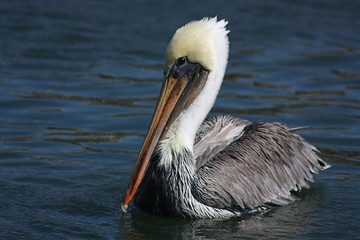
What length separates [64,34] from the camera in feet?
40.1

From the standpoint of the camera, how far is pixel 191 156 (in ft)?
19.6

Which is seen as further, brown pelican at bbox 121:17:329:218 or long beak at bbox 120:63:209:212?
brown pelican at bbox 121:17:329:218

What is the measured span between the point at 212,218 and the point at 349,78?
18.4ft

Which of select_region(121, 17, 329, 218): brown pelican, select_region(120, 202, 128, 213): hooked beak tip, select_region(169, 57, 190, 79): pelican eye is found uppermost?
select_region(169, 57, 190, 79): pelican eye

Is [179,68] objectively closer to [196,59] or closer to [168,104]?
[196,59]

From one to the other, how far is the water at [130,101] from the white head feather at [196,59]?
0.67 metres

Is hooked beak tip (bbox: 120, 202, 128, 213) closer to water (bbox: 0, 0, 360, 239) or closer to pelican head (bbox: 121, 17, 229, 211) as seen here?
water (bbox: 0, 0, 360, 239)

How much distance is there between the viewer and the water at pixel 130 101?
5.97 metres

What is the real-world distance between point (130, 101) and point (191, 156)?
389cm

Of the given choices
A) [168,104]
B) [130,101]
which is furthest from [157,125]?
[130,101]

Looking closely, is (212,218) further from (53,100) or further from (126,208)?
(53,100)

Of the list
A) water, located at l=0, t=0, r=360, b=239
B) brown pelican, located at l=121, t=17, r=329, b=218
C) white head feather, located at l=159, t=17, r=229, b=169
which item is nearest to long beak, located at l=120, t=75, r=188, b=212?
brown pelican, located at l=121, t=17, r=329, b=218

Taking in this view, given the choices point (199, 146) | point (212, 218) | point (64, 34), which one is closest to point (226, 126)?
point (199, 146)

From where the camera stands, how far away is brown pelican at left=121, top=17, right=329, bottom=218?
5887mm
